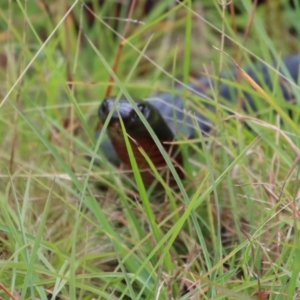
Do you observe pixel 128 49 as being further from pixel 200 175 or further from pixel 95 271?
pixel 95 271

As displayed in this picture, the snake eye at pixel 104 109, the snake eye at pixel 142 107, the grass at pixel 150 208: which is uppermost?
the snake eye at pixel 104 109

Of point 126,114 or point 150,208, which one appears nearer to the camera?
point 150,208

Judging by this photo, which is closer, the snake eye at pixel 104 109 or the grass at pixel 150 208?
the grass at pixel 150 208

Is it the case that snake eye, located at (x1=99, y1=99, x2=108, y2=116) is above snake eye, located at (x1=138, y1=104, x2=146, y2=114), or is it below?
above

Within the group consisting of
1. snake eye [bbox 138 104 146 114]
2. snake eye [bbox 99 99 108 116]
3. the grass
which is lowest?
the grass

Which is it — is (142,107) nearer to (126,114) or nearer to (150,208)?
(126,114)

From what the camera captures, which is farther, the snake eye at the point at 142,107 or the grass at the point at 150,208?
the snake eye at the point at 142,107

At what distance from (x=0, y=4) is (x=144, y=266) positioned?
67.6 inches

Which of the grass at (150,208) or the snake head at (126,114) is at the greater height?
the snake head at (126,114)

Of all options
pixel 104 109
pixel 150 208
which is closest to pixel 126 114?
pixel 104 109

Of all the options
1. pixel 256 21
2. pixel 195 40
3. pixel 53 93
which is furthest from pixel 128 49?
pixel 256 21

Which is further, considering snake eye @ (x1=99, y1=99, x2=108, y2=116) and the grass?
snake eye @ (x1=99, y1=99, x2=108, y2=116)

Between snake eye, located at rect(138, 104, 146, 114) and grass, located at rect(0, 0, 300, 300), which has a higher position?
snake eye, located at rect(138, 104, 146, 114)

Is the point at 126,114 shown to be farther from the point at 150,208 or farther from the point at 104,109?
the point at 150,208
